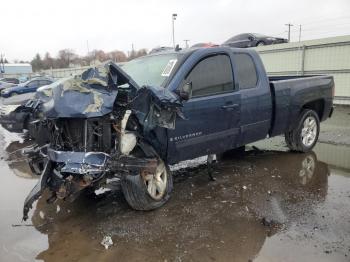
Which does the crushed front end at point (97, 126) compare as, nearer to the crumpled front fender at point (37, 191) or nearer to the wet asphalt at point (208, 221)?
the crumpled front fender at point (37, 191)

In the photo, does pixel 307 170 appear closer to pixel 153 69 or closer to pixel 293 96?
pixel 293 96

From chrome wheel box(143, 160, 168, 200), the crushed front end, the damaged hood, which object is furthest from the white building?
the damaged hood

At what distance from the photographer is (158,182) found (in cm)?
480

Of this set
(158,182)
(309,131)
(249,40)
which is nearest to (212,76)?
(158,182)

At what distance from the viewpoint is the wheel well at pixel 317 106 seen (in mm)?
7293

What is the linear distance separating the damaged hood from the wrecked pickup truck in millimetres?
10

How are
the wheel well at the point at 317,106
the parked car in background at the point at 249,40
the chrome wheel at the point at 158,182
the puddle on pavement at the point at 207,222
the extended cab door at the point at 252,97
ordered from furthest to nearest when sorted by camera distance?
the parked car in background at the point at 249,40, the wheel well at the point at 317,106, the extended cab door at the point at 252,97, the chrome wheel at the point at 158,182, the puddle on pavement at the point at 207,222

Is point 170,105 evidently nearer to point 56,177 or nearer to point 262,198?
point 56,177

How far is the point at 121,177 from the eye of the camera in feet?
14.2

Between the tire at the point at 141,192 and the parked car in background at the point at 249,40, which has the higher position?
the parked car in background at the point at 249,40

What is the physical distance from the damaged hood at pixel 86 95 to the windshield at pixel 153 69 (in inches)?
36.7

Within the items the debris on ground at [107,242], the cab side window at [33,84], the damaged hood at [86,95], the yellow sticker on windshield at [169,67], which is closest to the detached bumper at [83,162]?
the damaged hood at [86,95]

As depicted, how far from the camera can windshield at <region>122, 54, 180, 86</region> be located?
16.6 feet

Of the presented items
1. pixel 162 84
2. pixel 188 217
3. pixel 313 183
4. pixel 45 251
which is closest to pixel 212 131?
pixel 162 84
